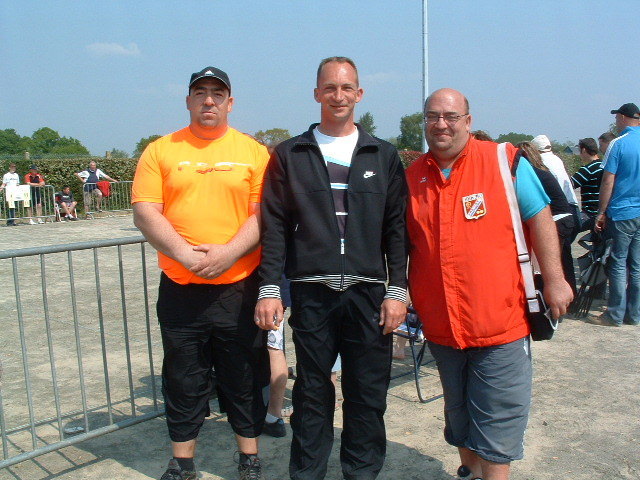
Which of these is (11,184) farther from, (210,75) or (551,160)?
(210,75)

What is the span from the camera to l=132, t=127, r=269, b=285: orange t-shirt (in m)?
3.11

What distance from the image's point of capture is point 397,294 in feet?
9.89

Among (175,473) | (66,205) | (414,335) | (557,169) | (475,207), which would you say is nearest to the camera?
(475,207)

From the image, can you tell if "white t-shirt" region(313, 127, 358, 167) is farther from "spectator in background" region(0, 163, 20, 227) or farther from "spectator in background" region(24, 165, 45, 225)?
"spectator in background" region(24, 165, 45, 225)

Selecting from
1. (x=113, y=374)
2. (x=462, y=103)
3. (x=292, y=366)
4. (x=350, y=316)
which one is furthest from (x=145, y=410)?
(x=462, y=103)

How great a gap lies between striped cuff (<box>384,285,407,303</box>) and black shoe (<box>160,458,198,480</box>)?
147 cm

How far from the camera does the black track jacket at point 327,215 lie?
116 inches

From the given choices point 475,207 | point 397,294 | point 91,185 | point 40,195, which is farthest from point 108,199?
point 475,207

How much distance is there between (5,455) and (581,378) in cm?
412

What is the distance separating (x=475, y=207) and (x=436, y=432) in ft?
5.99

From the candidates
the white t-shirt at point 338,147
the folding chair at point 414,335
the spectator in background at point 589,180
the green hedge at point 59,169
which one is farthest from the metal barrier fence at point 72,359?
the green hedge at point 59,169

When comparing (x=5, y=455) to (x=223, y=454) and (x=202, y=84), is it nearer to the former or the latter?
(x=223, y=454)

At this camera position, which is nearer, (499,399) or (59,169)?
(499,399)

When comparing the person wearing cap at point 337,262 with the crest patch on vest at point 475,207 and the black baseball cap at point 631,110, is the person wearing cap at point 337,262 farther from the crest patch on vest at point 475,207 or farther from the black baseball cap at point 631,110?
the black baseball cap at point 631,110
